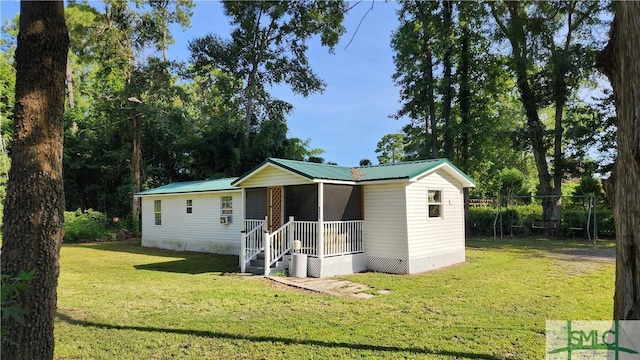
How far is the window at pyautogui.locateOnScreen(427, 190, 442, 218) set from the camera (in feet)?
37.6

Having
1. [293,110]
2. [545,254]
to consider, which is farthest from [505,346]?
[293,110]

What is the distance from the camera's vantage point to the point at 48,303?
328 centimetres

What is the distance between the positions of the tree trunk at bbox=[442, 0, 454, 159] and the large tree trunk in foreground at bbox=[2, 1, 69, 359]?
67.5 feet

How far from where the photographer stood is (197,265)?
462 inches

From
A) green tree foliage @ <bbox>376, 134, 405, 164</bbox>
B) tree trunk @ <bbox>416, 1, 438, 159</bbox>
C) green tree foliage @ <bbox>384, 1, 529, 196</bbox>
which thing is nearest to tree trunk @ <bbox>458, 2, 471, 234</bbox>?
green tree foliage @ <bbox>384, 1, 529, 196</bbox>

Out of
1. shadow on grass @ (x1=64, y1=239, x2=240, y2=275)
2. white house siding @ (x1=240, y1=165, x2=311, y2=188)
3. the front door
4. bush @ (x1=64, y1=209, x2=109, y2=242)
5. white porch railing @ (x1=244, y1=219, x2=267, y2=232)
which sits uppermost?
white house siding @ (x1=240, y1=165, x2=311, y2=188)

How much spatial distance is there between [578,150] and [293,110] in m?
17.1

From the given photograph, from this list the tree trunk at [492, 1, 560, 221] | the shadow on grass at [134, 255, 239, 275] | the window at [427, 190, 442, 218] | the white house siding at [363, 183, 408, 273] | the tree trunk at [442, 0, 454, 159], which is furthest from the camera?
the tree trunk at [442, 0, 454, 159]

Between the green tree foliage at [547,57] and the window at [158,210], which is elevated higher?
the green tree foliage at [547,57]

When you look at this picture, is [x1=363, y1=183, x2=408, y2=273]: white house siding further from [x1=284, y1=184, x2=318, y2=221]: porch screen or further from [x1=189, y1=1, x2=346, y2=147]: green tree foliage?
[x1=189, y1=1, x2=346, y2=147]: green tree foliage

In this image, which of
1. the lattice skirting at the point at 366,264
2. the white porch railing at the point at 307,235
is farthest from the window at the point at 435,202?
the white porch railing at the point at 307,235

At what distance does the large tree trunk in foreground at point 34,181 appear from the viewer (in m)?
3.18

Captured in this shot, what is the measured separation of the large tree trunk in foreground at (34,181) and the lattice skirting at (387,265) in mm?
8239

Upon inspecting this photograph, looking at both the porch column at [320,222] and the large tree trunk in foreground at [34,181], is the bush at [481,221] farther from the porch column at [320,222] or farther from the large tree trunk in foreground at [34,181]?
the large tree trunk in foreground at [34,181]
